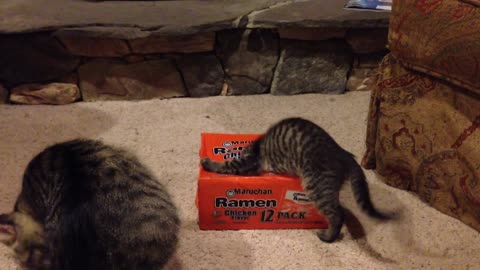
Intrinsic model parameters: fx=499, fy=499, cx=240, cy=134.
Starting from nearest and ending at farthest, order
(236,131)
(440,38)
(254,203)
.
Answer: (440,38) → (254,203) → (236,131)

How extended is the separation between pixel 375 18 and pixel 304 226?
988 mm

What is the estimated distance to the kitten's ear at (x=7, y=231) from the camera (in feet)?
3.38

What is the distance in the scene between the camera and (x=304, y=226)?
4.78 ft

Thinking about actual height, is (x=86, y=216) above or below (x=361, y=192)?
above

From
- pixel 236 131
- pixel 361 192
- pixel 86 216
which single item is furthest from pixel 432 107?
pixel 86 216

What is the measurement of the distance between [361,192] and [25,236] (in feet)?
2.72

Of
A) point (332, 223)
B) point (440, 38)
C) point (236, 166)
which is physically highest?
point (440, 38)

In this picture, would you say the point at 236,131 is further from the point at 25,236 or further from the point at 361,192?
the point at 25,236

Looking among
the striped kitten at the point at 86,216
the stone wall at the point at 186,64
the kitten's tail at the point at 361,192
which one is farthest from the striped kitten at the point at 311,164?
the stone wall at the point at 186,64

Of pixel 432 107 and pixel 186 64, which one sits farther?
pixel 186 64

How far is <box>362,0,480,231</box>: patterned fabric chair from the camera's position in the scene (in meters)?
1.28

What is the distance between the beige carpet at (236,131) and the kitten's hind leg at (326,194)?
99 millimetres

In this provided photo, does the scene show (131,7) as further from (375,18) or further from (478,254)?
(478,254)

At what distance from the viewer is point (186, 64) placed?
6.88 feet
